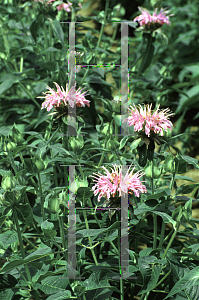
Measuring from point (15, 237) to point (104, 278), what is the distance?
206mm

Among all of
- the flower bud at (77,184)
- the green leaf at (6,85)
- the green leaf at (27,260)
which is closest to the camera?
the green leaf at (27,260)

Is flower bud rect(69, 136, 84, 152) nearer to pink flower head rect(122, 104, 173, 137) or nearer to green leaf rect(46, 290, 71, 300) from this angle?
pink flower head rect(122, 104, 173, 137)

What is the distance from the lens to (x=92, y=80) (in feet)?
3.67

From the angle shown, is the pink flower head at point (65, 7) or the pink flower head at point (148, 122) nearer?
the pink flower head at point (148, 122)

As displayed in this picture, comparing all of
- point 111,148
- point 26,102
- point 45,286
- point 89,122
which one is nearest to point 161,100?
point 89,122

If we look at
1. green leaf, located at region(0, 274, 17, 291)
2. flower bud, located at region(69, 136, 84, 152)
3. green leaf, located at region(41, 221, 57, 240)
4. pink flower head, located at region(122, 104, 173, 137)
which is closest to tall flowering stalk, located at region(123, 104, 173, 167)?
pink flower head, located at region(122, 104, 173, 137)

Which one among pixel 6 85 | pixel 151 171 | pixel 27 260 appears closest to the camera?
pixel 27 260

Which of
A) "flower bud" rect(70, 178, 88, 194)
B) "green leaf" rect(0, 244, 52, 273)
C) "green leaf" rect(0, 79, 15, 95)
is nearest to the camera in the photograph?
"green leaf" rect(0, 244, 52, 273)

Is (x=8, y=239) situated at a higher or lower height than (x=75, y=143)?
lower

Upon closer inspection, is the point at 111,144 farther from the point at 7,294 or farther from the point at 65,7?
the point at 65,7

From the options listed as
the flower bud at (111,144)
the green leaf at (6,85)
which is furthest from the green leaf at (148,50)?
the flower bud at (111,144)

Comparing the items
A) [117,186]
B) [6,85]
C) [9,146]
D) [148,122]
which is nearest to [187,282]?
[117,186]

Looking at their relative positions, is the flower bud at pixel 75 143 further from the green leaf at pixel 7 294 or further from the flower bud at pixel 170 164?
the green leaf at pixel 7 294

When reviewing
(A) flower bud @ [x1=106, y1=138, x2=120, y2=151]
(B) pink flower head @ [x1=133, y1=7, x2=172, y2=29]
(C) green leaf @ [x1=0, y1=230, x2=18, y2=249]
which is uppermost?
(B) pink flower head @ [x1=133, y1=7, x2=172, y2=29]
